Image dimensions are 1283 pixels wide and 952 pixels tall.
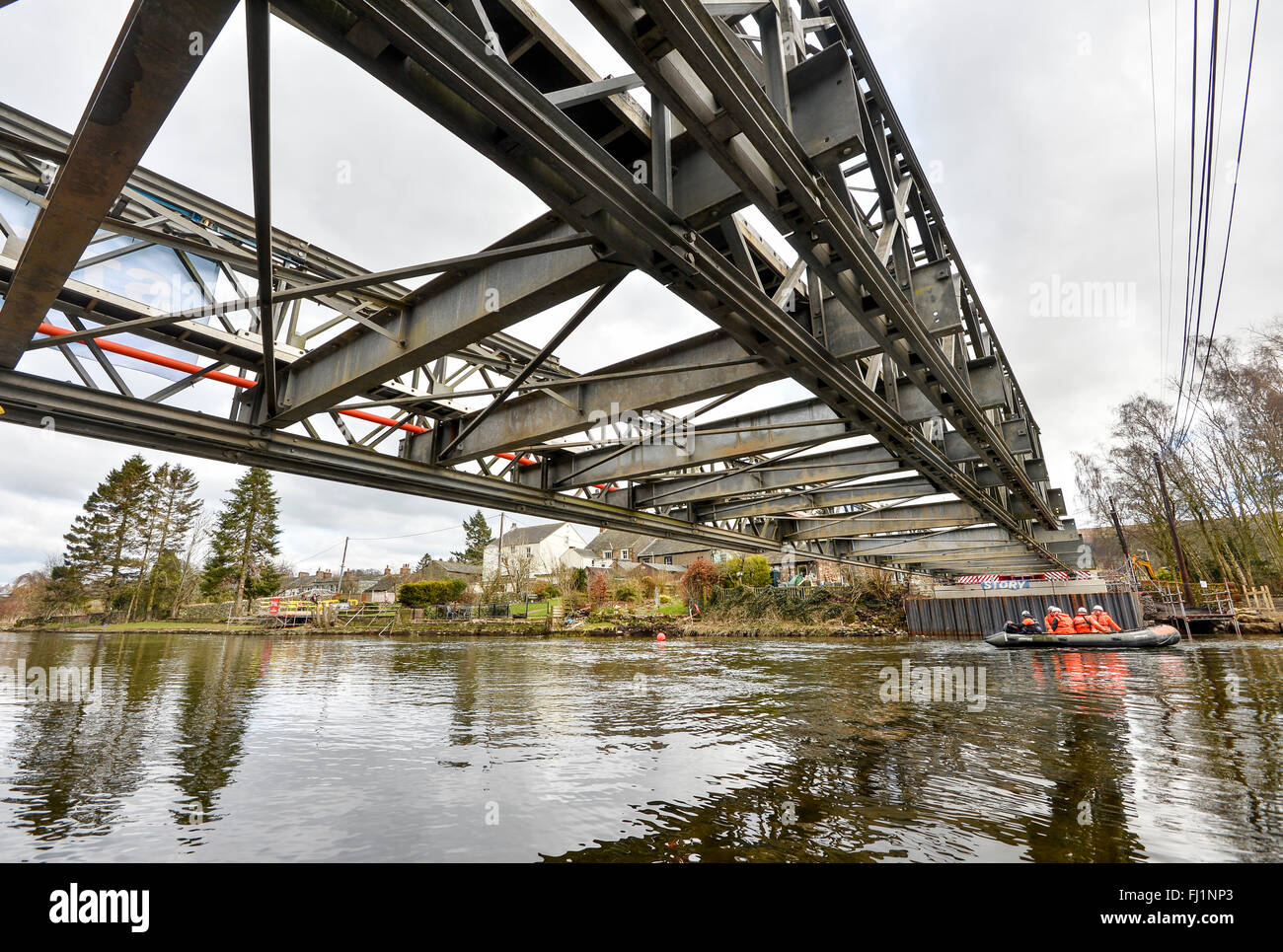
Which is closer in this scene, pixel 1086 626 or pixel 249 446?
pixel 249 446

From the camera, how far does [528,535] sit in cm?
7069

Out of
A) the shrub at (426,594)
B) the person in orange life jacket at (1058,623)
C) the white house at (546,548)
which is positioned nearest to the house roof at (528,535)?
the white house at (546,548)

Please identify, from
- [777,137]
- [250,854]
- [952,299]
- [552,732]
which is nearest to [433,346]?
[777,137]

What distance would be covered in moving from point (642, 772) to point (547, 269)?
446 cm

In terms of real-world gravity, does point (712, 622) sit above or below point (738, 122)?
below

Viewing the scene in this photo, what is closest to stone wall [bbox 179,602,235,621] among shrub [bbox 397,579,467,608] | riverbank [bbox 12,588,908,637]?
riverbank [bbox 12,588,908,637]

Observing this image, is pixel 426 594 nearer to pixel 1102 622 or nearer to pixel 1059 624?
pixel 1059 624

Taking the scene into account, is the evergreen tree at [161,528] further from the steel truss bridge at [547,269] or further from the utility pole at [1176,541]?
the utility pole at [1176,541]

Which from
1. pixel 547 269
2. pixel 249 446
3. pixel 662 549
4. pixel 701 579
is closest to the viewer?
pixel 547 269

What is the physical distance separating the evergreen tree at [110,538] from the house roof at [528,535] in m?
31.8

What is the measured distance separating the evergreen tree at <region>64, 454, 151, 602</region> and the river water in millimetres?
43100

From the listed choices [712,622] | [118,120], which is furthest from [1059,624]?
[118,120]

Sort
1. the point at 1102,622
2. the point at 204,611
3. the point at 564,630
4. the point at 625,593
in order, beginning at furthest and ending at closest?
the point at 204,611 < the point at 625,593 < the point at 564,630 < the point at 1102,622

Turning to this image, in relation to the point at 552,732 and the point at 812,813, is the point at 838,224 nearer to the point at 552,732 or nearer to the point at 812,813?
the point at 812,813
